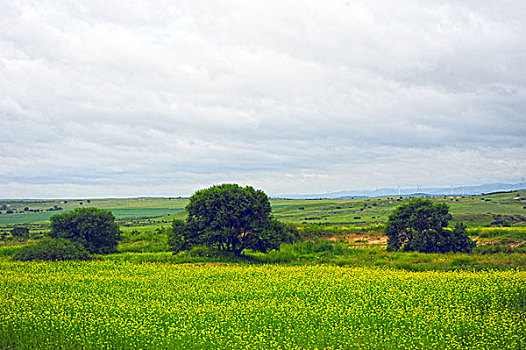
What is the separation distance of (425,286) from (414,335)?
9255 millimetres

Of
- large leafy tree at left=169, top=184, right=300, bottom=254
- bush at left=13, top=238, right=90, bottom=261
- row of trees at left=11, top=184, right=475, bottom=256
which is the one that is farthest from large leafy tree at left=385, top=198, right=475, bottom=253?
bush at left=13, top=238, right=90, bottom=261

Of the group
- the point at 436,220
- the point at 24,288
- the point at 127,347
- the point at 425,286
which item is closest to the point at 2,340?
the point at 127,347

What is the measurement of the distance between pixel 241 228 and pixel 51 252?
1940 cm

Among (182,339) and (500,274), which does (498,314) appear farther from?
(182,339)

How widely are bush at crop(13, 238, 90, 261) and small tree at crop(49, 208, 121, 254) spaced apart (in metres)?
6.75

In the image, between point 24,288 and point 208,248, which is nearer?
point 24,288

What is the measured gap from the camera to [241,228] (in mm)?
47812

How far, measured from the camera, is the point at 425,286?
82.5 ft

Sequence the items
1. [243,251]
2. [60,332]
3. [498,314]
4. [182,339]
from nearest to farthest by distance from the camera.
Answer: [182,339]
[60,332]
[498,314]
[243,251]

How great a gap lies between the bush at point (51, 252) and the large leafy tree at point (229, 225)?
980 centimetres

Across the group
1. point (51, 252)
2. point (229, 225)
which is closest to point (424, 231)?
point (229, 225)

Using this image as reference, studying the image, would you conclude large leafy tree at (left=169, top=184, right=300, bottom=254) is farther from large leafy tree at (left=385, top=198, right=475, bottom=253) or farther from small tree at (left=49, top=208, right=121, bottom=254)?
large leafy tree at (left=385, top=198, right=475, bottom=253)

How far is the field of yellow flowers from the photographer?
650 inches

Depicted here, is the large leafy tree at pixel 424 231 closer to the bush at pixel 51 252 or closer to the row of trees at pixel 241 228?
the row of trees at pixel 241 228
